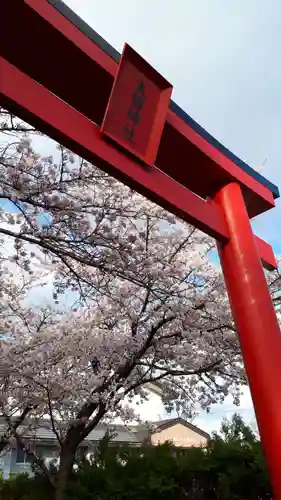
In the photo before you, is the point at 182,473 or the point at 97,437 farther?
the point at 97,437

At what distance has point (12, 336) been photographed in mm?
6820

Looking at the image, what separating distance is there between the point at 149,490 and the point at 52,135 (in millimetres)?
3554

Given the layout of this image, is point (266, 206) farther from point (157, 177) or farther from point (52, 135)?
point (52, 135)

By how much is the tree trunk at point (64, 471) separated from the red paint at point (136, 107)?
13.3 ft

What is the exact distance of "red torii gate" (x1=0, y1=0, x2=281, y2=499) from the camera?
2.30m

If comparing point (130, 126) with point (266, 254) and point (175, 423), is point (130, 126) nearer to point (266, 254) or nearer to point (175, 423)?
point (266, 254)

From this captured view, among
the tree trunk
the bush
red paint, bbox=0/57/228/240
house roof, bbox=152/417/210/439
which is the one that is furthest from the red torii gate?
house roof, bbox=152/417/210/439

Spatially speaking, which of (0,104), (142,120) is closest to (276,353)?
(142,120)

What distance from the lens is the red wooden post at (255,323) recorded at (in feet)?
8.00

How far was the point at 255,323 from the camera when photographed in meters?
2.73

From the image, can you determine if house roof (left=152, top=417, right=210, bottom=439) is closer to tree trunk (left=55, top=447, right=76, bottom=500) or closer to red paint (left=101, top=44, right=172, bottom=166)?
tree trunk (left=55, top=447, right=76, bottom=500)

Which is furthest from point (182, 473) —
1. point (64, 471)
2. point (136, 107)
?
point (136, 107)

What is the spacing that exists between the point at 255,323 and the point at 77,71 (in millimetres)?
2045

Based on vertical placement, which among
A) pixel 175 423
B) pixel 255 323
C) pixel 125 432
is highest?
pixel 175 423
